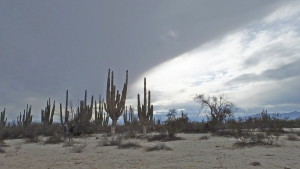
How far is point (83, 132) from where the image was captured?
32.9 meters

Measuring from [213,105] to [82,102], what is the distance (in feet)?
41.3

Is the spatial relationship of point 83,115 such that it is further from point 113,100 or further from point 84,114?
point 113,100

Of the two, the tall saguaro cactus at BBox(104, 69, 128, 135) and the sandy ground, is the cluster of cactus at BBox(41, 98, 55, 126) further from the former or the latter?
the sandy ground

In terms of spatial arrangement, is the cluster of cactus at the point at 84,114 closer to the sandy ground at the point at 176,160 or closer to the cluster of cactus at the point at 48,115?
the cluster of cactus at the point at 48,115

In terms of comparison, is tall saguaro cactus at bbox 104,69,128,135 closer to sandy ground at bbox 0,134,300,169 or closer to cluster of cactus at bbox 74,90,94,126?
cluster of cactus at bbox 74,90,94,126

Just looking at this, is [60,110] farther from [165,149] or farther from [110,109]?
[165,149]

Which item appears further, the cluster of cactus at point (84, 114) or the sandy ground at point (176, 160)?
the cluster of cactus at point (84, 114)

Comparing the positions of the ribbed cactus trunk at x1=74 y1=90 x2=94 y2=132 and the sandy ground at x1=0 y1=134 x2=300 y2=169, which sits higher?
the ribbed cactus trunk at x1=74 y1=90 x2=94 y2=132

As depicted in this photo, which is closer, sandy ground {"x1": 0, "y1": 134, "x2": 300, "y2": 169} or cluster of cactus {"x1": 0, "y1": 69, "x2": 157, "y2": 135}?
sandy ground {"x1": 0, "y1": 134, "x2": 300, "y2": 169}

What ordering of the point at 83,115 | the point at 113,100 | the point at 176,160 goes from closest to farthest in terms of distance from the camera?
the point at 176,160
the point at 113,100
the point at 83,115

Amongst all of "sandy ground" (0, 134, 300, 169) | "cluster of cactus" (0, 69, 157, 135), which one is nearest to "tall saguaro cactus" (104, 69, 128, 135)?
"cluster of cactus" (0, 69, 157, 135)

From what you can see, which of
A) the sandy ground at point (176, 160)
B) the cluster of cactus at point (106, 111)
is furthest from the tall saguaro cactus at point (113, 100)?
the sandy ground at point (176, 160)

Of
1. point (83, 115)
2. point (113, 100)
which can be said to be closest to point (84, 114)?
point (83, 115)

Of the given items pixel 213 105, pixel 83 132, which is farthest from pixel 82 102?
pixel 213 105
